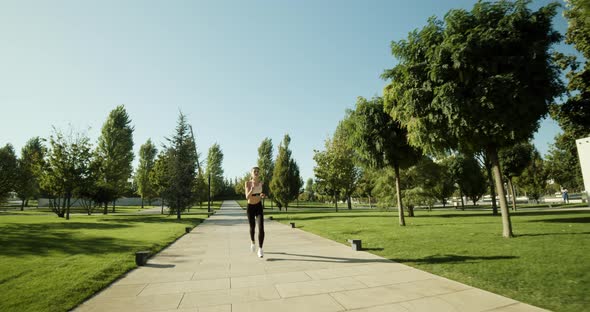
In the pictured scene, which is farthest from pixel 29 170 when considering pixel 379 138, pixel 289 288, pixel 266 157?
pixel 289 288

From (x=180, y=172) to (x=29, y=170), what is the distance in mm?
30282

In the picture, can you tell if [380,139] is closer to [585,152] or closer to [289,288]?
[289,288]

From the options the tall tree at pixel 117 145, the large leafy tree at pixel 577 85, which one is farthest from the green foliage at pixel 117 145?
the large leafy tree at pixel 577 85

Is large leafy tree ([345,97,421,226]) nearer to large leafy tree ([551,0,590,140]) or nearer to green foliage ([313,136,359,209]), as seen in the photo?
large leafy tree ([551,0,590,140])

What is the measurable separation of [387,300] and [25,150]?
78435 millimetres

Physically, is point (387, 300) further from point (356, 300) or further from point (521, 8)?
point (521, 8)

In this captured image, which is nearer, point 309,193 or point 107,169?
point 107,169

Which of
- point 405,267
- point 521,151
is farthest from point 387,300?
point 521,151

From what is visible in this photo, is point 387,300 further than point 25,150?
No

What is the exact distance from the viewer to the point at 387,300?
3.98 meters

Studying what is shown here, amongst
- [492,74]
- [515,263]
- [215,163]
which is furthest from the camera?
[215,163]

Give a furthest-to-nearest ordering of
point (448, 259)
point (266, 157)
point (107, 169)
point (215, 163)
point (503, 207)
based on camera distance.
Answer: point (215, 163), point (266, 157), point (107, 169), point (503, 207), point (448, 259)

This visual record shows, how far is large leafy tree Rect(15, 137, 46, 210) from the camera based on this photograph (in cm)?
2427

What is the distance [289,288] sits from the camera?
469cm
